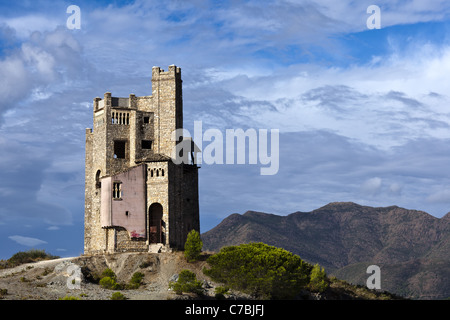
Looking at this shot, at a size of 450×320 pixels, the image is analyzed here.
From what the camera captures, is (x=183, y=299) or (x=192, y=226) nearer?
(x=183, y=299)

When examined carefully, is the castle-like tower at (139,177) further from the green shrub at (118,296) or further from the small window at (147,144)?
the green shrub at (118,296)

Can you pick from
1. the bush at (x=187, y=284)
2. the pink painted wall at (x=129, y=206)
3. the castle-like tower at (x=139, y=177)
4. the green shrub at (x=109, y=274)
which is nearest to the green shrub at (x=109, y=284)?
the green shrub at (x=109, y=274)

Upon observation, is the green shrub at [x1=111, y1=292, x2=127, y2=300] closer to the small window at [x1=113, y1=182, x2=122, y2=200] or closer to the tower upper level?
the small window at [x1=113, y1=182, x2=122, y2=200]

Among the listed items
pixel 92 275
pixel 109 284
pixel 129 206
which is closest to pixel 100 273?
pixel 92 275

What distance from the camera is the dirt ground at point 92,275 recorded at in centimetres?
6912

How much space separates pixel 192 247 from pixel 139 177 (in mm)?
11416

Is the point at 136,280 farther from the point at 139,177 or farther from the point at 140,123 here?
the point at 140,123

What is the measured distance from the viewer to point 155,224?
8575 centimetres

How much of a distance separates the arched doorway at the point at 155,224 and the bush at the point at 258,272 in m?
9.64

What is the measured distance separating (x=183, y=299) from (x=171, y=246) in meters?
16.1

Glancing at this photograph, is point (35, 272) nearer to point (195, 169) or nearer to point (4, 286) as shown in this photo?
point (4, 286)
